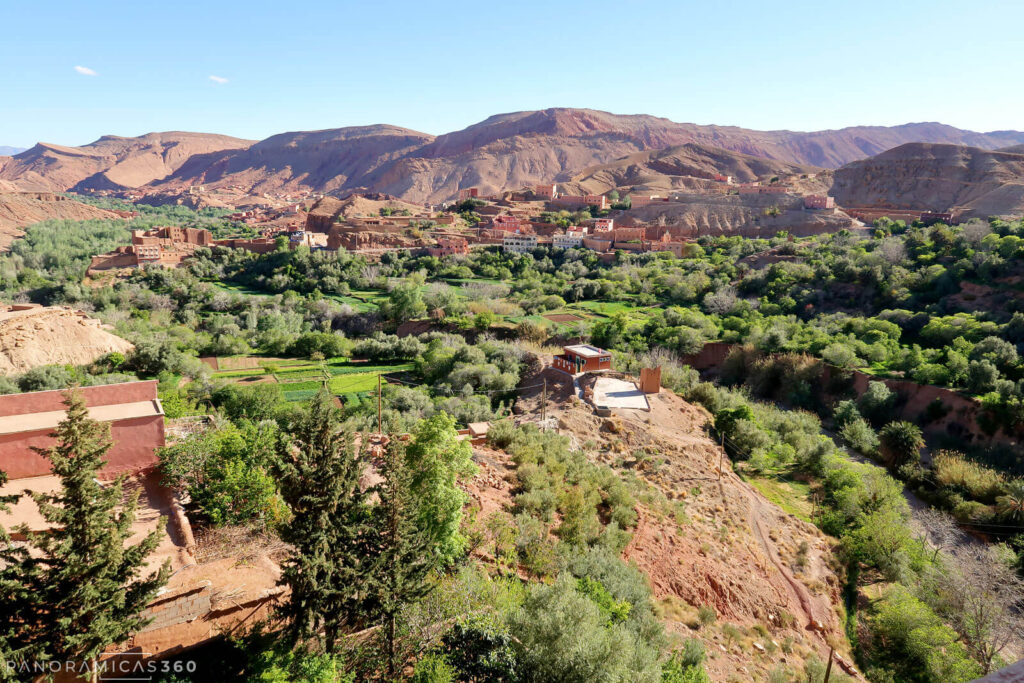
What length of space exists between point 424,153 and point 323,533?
142873 millimetres

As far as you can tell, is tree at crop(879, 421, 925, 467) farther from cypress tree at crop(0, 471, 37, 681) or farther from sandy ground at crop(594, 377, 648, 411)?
cypress tree at crop(0, 471, 37, 681)

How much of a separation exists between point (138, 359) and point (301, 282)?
21.3m

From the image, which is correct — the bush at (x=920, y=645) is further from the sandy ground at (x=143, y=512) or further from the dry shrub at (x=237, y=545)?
the sandy ground at (x=143, y=512)

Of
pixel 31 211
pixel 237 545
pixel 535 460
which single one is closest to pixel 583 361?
pixel 535 460

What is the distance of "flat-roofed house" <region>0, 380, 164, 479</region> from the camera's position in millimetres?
9031

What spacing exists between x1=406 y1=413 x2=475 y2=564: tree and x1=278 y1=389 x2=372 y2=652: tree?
1.20 metres

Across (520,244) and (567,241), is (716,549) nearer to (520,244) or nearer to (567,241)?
(520,244)

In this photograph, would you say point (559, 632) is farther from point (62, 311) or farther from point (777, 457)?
point (62, 311)

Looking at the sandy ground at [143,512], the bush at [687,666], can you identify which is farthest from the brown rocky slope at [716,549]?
the sandy ground at [143,512]

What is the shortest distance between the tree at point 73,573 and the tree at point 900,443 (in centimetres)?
2226

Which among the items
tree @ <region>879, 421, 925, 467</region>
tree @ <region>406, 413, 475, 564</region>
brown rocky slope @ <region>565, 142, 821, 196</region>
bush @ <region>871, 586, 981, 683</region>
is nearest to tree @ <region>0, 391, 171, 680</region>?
tree @ <region>406, 413, 475, 564</region>

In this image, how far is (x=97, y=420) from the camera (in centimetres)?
883

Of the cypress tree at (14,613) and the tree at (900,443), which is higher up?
the cypress tree at (14,613)

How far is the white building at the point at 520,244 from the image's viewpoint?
52312 mm
